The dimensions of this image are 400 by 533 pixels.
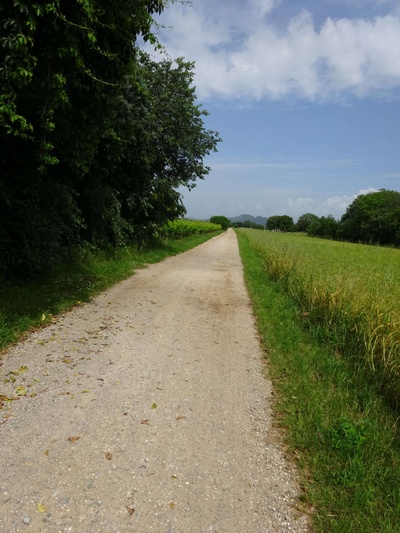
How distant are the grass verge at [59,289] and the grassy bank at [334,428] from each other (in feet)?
12.1

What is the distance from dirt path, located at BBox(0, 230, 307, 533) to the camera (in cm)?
227

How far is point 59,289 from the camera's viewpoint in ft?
24.5

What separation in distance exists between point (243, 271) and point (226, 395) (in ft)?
34.0

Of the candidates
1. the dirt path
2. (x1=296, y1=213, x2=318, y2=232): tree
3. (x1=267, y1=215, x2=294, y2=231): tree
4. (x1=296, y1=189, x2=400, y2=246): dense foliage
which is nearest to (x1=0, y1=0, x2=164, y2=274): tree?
the dirt path

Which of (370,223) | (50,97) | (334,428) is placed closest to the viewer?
(334,428)

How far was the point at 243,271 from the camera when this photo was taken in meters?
14.1

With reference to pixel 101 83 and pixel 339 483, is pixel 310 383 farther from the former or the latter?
pixel 101 83

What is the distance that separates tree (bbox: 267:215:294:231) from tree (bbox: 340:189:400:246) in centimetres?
7161

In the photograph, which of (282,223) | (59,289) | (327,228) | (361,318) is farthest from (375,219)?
(282,223)

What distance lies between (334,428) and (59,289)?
19.9 feet

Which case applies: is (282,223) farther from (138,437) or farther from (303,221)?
(138,437)

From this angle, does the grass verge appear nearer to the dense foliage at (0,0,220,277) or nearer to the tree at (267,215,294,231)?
the dense foliage at (0,0,220,277)

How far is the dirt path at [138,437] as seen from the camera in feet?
7.45

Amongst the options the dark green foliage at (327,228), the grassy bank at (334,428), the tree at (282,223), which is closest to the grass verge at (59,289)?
the grassy bank at (334,428)
